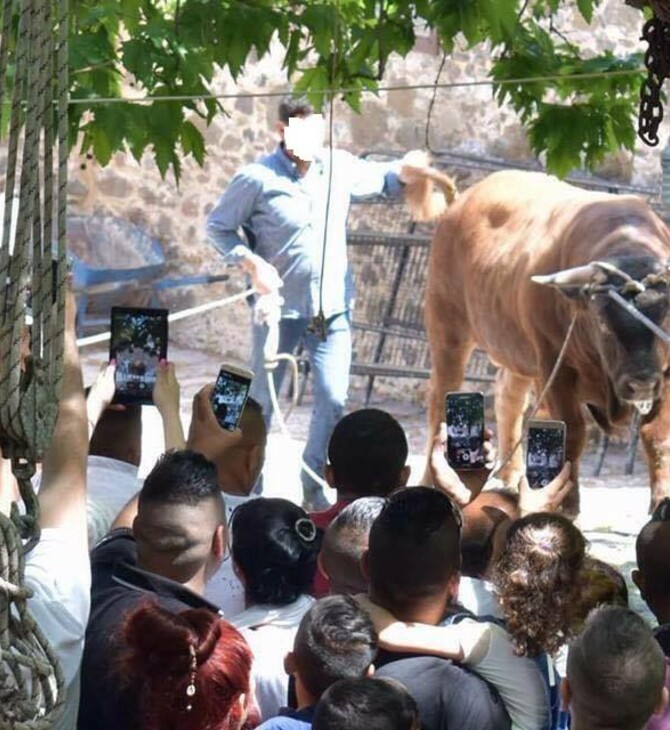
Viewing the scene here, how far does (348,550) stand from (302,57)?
2352mm

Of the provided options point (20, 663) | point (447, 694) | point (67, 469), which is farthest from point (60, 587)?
point (447, 694)

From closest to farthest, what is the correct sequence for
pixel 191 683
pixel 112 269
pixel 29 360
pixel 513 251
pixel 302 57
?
pixel 29 360 → pixel 191 683 → pixel 302 57 → pixel 513 251 → pixel 112 269

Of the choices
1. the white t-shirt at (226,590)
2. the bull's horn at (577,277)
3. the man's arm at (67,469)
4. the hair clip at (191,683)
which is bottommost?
the white t-shirt at (226,590)

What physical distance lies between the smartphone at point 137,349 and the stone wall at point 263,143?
9298mm

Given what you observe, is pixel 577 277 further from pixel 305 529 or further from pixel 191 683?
pixel 191 683

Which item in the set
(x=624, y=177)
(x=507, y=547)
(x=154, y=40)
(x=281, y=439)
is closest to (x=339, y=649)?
(x=507, y=547)

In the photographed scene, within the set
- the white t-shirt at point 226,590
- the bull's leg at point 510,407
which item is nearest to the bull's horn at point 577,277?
the bull's leg at point 510,407

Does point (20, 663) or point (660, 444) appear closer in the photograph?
point (20, 663)

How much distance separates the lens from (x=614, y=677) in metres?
2.85

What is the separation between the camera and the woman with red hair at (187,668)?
2775 mm

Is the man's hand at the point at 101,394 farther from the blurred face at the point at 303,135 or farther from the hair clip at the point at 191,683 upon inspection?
the blurred face at the point at 303,135

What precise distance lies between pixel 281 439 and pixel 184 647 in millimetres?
8384

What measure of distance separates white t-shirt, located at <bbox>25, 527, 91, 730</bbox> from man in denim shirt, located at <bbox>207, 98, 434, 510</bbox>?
5012 mm

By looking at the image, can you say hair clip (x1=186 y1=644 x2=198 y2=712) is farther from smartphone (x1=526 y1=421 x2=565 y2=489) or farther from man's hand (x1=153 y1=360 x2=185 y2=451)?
smartphone (x1=526 y1=421 x2=565 y2=489)
